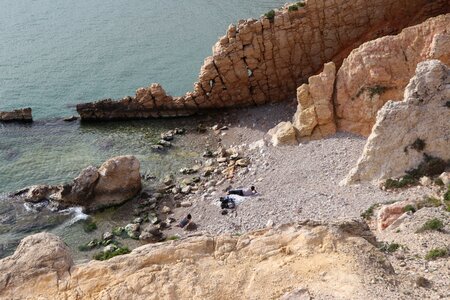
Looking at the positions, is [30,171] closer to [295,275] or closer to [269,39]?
[269,39]

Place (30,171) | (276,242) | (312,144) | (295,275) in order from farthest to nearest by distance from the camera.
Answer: (30,171)
(312,144)
(276,242)
(295,275)

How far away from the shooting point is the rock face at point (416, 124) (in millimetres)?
27828

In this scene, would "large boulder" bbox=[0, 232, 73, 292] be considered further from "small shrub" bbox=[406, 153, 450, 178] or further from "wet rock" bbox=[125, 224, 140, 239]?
"small shrub" bbox=[406, 153, 450, 178]

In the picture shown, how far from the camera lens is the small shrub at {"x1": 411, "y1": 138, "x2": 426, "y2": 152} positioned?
2808cm

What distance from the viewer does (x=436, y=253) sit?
1842 centimetres

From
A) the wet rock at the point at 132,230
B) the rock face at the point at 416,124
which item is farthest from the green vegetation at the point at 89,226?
the rock face at the point at 416,124

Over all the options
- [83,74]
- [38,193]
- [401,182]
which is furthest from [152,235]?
[83,74]

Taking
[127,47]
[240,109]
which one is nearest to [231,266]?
[240,109]

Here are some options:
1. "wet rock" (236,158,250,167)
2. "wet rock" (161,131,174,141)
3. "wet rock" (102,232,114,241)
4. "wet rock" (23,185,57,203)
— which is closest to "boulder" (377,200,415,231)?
"wet rock" (236,158,250,167)

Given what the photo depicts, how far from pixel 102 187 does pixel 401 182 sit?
1946cm

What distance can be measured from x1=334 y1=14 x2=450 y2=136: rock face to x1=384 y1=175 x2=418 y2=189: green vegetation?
26.3ft

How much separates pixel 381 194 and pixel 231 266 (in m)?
14.1

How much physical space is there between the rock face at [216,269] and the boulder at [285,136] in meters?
21.2

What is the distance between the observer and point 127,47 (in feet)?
201
